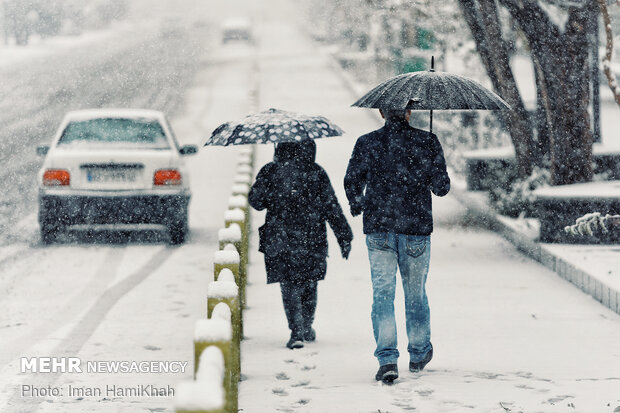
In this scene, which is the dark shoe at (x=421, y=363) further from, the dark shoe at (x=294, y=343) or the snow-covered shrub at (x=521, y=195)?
the snow-covered shrub at (x=521, y=195)

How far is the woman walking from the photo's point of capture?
7844 millimetres

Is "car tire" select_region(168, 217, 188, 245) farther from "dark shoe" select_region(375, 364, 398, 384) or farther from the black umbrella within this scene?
"dark shoe" select_region(375, 364, 398, 384)

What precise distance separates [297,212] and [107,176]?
5.27 m

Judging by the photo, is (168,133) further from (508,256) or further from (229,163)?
(229,163)

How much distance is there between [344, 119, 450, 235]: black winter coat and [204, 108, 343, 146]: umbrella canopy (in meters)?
1.03

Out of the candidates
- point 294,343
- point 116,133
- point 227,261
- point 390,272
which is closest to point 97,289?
point 294,343

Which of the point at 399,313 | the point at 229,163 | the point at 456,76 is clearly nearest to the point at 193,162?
the point at 229,163

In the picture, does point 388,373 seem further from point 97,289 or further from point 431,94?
point 97,289

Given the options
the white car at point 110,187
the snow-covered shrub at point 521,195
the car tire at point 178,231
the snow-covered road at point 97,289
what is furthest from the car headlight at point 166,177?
the snow-covered shrub at point 521,195

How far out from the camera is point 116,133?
1337cm

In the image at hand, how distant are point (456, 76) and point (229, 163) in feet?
46.9

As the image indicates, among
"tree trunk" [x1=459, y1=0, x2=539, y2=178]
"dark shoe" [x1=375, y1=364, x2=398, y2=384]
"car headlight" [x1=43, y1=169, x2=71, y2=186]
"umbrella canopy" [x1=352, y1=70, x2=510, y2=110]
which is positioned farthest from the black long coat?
"tree trunk" [x1=459, y1=0, x2=539, y2=178]

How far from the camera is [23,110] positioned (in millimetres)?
31375

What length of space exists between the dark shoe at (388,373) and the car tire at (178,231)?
639 centimetres
